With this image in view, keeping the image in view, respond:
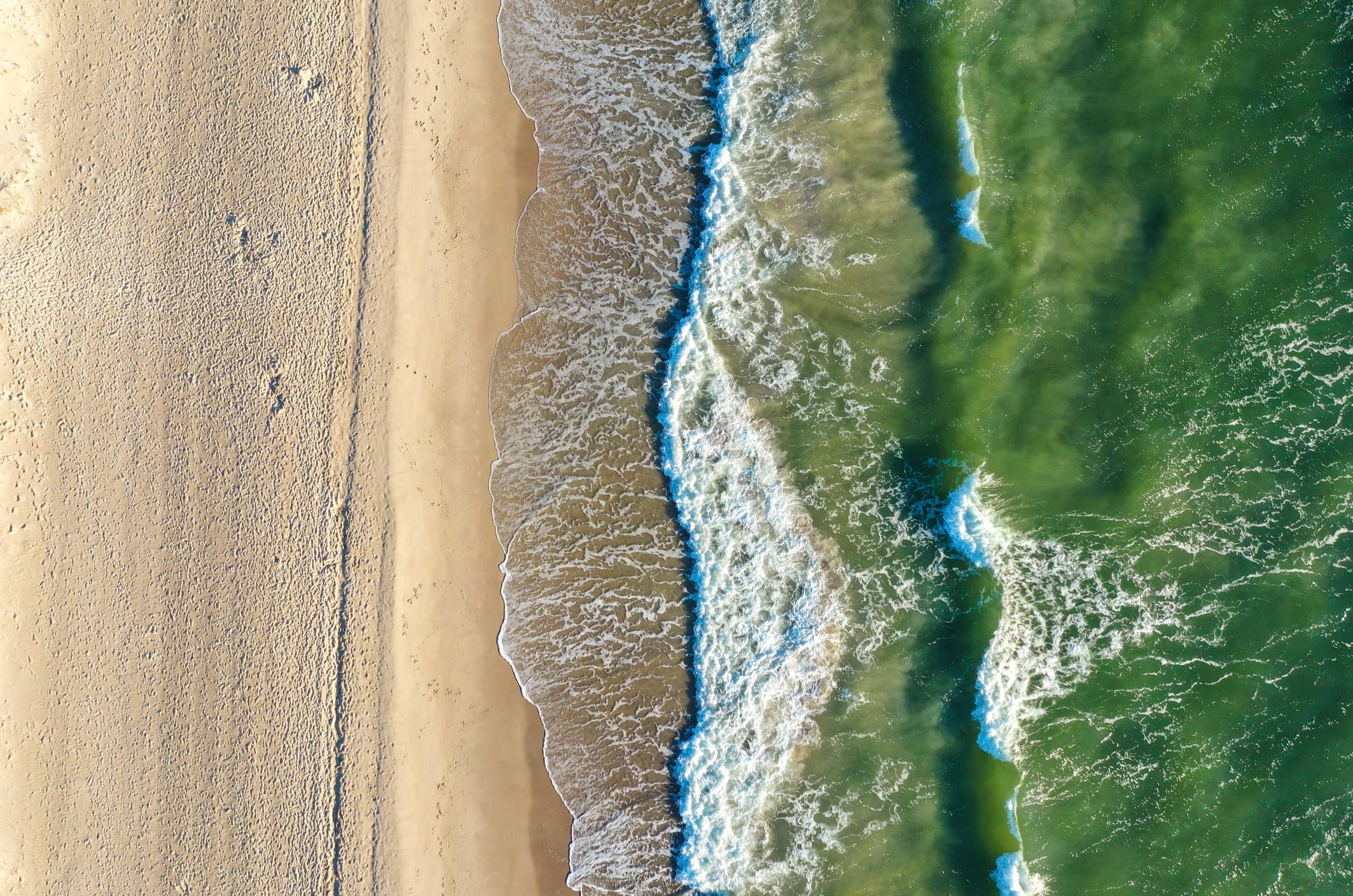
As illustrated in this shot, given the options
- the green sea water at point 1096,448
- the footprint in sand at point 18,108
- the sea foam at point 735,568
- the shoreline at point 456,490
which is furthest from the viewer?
the footprint in sand at point 18,108

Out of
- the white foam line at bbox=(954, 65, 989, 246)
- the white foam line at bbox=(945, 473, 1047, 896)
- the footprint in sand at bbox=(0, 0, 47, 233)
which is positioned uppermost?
the footprint in sand at bbox=(0, 0, 47, 233)

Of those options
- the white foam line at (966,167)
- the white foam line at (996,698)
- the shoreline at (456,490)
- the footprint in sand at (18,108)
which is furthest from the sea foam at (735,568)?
the footprint in sand at (18,108)

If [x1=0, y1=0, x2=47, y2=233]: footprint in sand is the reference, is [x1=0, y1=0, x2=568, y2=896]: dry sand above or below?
below

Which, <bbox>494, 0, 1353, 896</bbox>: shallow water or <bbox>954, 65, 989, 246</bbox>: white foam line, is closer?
<bbox>494, 0, 1353, 896</bbox>: shallow water

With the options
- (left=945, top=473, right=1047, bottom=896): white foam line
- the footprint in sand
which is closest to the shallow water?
(left=945, top=473, right=1047, bottom=896): white foam line

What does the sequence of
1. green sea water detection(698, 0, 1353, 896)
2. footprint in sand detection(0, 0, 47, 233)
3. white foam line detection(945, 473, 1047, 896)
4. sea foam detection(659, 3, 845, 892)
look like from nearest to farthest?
green sea water detection(698, 0, 1353, 896), white foam line detection(945, 473, 1047, 896), sea foam detection(659, 3, 845, 892), footprint in sand detection(0, 0, 47, 233)

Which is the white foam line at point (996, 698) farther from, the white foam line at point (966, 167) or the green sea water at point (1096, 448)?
the white foam line at point (966, 167)

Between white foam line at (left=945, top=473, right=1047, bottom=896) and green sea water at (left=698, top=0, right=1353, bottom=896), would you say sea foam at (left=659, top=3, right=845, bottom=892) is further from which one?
white foam line at (left=945, top=473, right=1047, bottom=896)

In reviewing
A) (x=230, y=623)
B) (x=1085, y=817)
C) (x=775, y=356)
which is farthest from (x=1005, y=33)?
(x=230, y=623)
